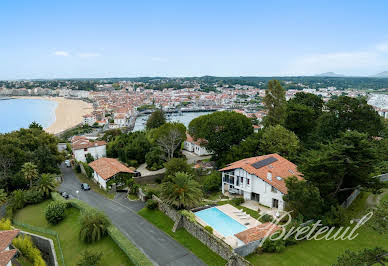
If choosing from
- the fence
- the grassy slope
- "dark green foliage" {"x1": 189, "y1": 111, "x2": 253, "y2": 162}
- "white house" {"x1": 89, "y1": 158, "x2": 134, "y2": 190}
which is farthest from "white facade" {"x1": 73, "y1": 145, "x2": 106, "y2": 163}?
the grassy slope

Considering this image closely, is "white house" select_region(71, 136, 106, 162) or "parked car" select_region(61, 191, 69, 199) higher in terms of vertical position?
"white house" select_region(71, 136, 106, 162)

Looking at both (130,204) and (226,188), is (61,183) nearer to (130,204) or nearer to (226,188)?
(130,204)

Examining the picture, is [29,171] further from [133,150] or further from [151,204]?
[151,204]

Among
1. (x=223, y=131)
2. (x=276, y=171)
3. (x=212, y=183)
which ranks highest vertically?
(x=223, y=131)

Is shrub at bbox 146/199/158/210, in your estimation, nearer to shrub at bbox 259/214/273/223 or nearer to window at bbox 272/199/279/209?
shrub at bbox 259/214/273/223

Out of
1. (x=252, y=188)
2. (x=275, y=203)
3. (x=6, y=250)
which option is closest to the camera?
(x=6, y=250)

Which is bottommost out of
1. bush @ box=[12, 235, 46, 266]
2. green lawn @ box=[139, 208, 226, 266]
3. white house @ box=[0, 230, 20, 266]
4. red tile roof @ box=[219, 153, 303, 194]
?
bush @ box=[12, 235, 46, 266]

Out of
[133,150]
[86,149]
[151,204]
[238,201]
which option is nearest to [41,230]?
[151,204]
